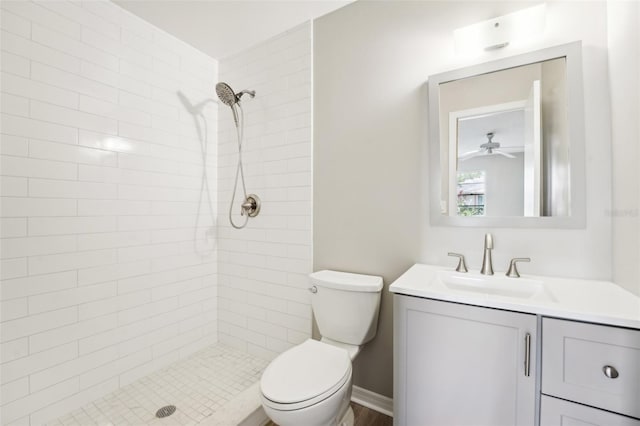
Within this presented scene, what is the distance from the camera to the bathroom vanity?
833 millimetres

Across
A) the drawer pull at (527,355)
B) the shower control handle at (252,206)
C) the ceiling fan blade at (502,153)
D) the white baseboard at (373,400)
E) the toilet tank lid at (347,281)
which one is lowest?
the white baseboard at (373,400)

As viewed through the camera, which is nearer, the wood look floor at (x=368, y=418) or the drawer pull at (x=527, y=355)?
the drawer pull at (x=527, y=355)

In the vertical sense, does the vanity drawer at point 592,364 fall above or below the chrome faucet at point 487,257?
below

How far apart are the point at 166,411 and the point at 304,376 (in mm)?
966

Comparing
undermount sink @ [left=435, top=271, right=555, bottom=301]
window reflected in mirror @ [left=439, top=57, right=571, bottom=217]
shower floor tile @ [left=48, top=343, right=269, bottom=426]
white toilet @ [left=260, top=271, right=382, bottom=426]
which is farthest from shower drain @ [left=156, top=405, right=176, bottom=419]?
window reflected in mirror @ [left=439, top=57, right=571, bottom=217]

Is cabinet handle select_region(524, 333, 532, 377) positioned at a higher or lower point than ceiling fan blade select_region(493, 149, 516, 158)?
lower

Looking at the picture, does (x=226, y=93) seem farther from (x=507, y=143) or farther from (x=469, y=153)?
(x=507, y=143)

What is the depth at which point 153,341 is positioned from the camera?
198 cm

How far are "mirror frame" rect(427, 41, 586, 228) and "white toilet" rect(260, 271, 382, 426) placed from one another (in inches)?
24.8

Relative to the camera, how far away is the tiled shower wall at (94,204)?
4.69 feet

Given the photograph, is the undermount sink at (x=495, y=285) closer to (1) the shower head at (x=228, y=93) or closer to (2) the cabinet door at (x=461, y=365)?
(2) the cabinet door at (x=461, y=365)

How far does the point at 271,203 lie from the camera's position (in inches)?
82.7

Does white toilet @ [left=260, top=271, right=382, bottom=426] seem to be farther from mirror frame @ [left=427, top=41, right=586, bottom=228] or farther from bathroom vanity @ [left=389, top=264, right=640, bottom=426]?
mirror frame @ [left=427, top=41, right=586, bottom=228]

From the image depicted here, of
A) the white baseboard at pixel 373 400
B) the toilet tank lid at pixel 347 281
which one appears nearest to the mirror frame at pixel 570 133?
the toilet tank lid at pixel 347 281
